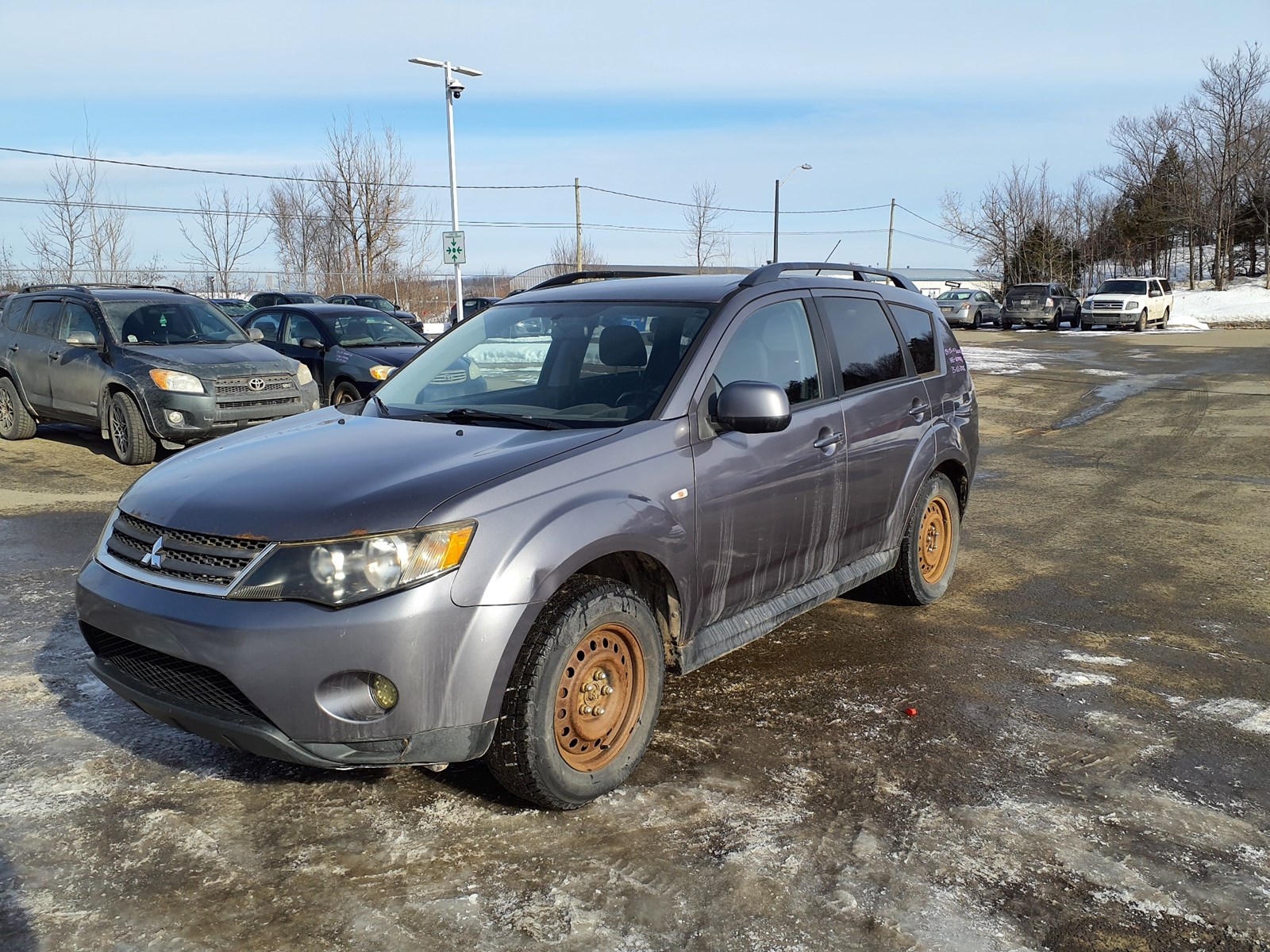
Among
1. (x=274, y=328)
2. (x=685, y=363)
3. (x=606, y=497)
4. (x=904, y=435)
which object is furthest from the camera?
(x=274, y=328)

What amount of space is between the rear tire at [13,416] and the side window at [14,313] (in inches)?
24.9

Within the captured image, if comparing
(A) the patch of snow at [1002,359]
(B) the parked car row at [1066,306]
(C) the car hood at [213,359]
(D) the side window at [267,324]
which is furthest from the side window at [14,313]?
(B) the parked car row at [1066,306]

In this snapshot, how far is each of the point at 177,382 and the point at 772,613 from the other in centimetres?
775

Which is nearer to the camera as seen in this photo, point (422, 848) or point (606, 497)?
point (422, 848)

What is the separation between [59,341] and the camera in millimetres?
11266

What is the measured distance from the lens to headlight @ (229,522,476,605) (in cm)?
315

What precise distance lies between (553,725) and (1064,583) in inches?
166

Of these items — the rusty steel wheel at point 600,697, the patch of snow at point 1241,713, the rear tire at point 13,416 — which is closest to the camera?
the rusty steel wheel at point 600,697

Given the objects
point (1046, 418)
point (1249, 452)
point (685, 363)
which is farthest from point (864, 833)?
point (1046, 418)

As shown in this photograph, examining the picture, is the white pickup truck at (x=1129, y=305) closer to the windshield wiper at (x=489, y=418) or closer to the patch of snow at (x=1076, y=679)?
the patch of snow at (x=1076, y=679)

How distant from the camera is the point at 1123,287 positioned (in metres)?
37.8

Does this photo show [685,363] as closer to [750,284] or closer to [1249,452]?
[750,284]

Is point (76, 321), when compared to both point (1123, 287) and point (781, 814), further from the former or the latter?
point (1123, 287)

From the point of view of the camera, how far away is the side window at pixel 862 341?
5.12m
